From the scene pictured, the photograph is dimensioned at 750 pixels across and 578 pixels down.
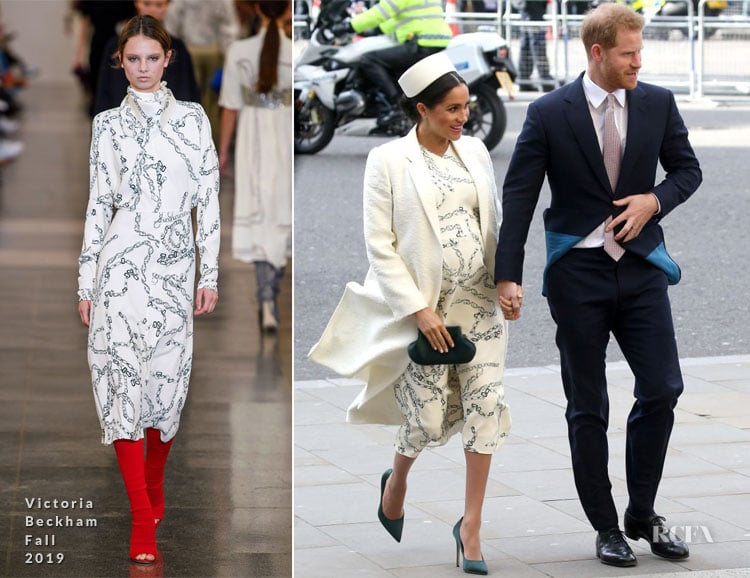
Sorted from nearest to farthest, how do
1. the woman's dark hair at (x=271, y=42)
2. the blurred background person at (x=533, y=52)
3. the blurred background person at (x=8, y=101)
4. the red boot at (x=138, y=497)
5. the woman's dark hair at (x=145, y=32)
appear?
1. the woman's dark hair at (x=145, y=32)
2. the red boot at (x=138, y=497)
3. the woman's dark hair at (x=271, y=42)
4. the blurred background person at (x=533, y=52)
5. the blurred background person at (x=8, y=101)

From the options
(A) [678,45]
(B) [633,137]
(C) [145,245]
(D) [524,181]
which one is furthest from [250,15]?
(A) [678,45]

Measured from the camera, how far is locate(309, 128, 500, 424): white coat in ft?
16.0

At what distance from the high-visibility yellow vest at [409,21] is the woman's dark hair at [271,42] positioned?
19.9 ft

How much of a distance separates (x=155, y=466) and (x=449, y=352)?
0.94 m

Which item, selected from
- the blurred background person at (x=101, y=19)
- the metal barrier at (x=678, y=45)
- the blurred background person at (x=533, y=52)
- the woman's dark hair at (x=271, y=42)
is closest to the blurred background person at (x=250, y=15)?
the woman's dark hair at (x=271, y=42)

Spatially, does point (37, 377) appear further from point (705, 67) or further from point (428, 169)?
point (705, 67)

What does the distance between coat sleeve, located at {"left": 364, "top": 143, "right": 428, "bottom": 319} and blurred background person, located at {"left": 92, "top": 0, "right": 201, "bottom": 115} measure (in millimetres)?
753

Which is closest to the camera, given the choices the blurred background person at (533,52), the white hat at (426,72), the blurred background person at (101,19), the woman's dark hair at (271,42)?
the white hat at (426,72)

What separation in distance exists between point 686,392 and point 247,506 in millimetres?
2781

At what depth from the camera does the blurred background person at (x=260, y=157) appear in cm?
892

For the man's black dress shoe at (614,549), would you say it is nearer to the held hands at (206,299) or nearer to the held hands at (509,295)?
the held hands at (509,295)

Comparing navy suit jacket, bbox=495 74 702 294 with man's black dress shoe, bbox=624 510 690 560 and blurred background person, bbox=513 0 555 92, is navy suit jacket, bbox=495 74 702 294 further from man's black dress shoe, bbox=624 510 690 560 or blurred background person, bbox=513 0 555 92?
blurred background person, bbox=513 0 555 92

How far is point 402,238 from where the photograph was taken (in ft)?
16.2

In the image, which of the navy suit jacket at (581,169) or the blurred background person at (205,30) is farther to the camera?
the blurred background person at (205,30)
